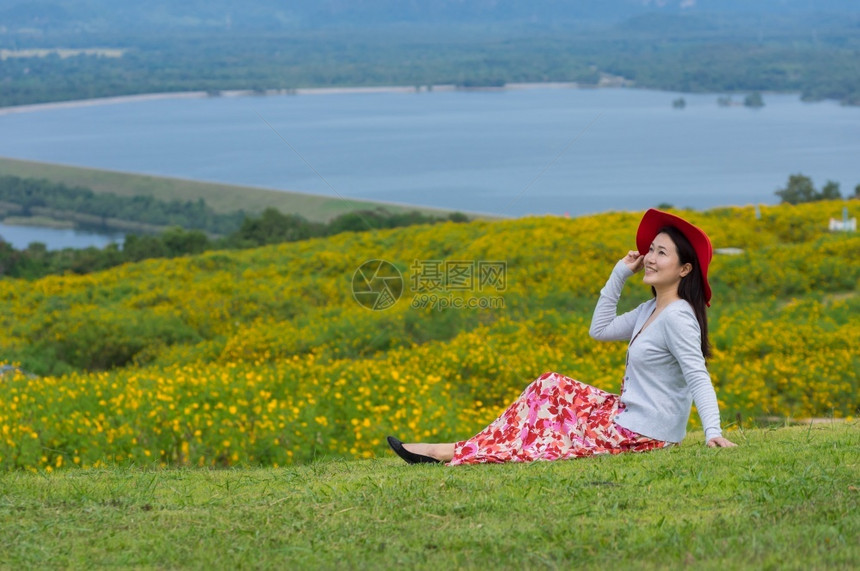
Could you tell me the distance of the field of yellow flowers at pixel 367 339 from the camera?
23.5 ft

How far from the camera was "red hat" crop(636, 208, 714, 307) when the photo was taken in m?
4.54

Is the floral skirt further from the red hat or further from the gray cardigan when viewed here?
the red hat

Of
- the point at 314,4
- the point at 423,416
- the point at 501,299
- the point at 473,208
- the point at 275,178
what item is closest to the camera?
the point at 423,416

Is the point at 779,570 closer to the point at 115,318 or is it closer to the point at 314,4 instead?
the point at 115,318

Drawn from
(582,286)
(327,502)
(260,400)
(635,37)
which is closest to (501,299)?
(582,286)

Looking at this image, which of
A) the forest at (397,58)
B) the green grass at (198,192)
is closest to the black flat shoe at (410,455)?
the green grass at (198,192)

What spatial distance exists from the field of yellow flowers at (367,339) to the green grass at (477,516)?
7.41 feet

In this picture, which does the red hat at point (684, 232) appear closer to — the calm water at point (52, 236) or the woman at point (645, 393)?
the woman at point (645, 393)

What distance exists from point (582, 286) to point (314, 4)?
182m

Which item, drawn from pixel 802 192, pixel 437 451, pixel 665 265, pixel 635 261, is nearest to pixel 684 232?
pixel 665 265

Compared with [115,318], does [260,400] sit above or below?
above

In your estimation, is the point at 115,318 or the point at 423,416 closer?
the point at 423,416

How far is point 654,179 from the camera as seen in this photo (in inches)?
1907

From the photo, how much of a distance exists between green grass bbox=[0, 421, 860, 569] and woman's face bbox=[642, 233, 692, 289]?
0.80 m
